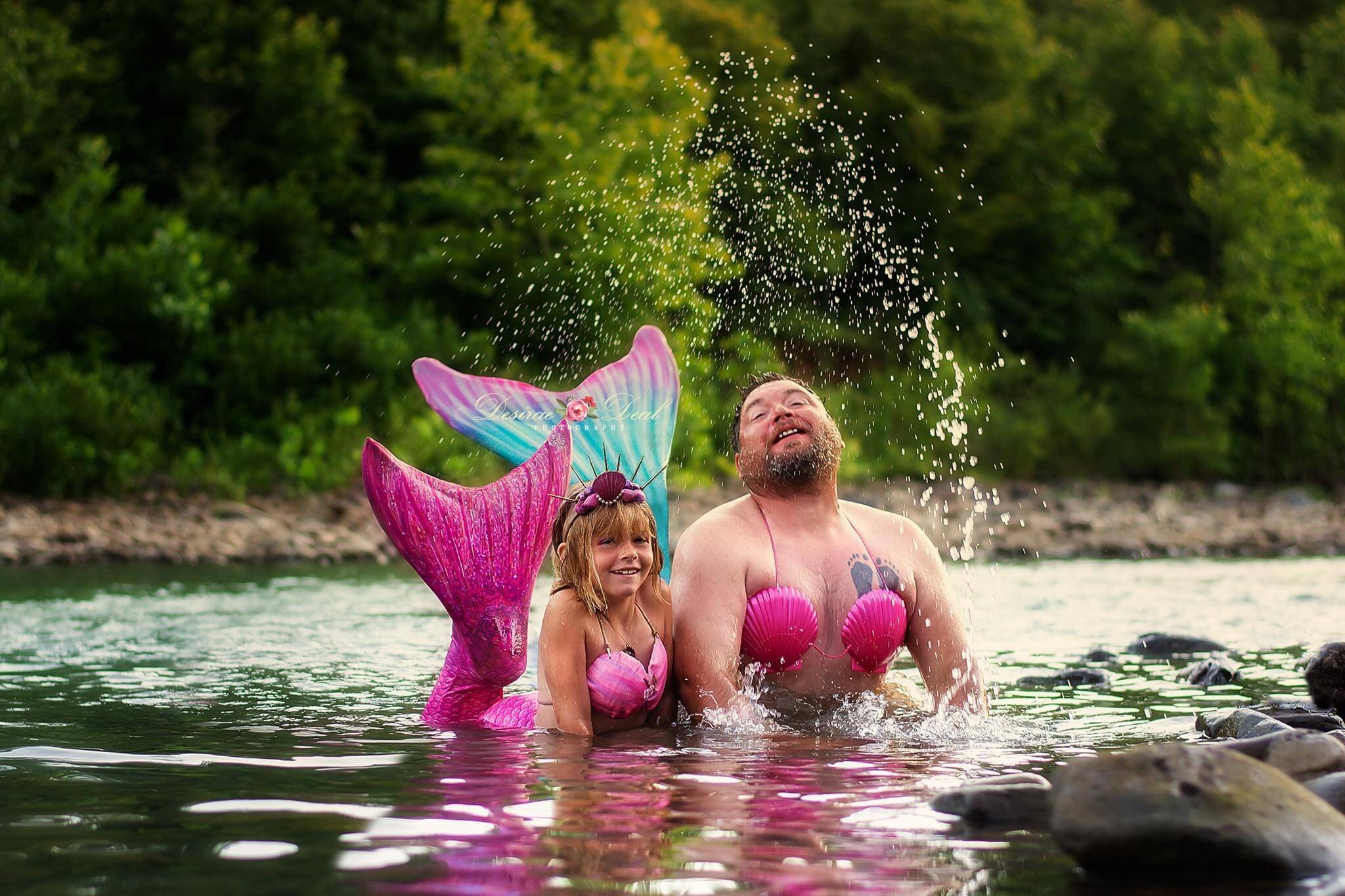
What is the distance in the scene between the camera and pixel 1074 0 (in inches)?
1818

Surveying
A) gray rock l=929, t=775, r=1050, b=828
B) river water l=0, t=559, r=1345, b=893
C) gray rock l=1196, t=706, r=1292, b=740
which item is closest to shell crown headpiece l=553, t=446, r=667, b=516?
river water l=0, t=559, r=1345, b=893

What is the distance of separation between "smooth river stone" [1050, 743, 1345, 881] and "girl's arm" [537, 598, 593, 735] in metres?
2.36

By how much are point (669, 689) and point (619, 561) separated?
674 mm

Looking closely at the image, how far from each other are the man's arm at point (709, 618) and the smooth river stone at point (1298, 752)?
1.92 metres

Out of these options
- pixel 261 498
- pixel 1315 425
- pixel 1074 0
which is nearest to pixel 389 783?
pixel 261 498

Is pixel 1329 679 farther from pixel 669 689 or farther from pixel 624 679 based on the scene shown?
pixel 624 679

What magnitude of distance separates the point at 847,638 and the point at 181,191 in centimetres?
2390

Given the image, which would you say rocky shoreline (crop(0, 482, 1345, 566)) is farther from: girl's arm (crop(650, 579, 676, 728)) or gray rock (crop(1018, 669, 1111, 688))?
girl's arm (crop(650, 579, 676, 728))

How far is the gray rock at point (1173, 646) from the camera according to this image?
10.1 meters

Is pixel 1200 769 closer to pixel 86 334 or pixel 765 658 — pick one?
pixel 765 658

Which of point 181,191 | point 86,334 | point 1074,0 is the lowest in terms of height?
point 86,334

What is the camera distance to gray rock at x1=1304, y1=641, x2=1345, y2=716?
701cm

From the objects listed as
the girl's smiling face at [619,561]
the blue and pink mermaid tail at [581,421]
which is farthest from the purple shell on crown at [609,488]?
the blue and pink mermaid tail at [581,421]

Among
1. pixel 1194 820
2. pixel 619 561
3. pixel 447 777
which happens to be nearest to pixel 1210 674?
pixel 619 561
